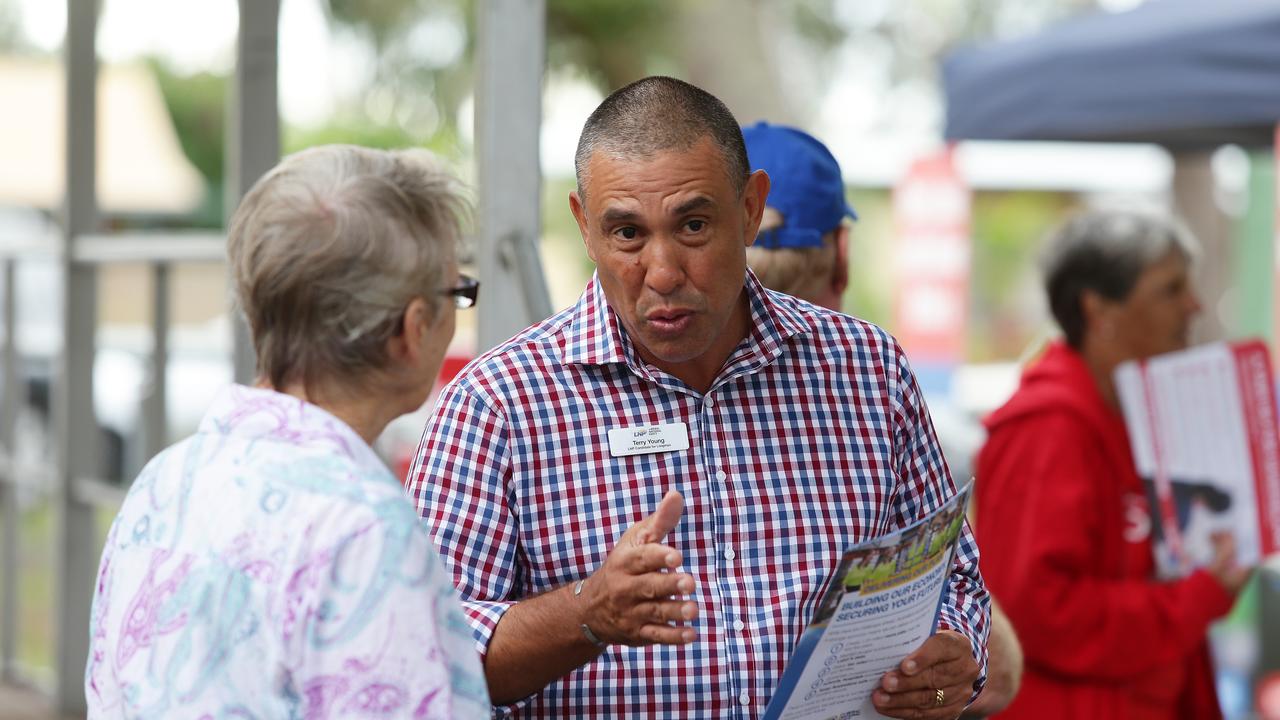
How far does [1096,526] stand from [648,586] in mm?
1903

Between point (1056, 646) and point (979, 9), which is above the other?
point (979, 9)

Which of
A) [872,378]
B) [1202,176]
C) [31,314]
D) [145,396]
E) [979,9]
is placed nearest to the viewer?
[872,378]

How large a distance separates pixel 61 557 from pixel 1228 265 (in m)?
13.7

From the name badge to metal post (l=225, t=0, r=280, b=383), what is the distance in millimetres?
2046

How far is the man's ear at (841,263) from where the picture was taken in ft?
8.75

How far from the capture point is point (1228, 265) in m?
16.4

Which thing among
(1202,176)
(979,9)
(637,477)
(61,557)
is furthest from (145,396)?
(979,9)

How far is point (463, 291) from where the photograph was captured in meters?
1.70

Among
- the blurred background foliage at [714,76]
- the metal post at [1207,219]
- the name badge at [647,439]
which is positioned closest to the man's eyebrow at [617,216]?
the name badge at [647,439]

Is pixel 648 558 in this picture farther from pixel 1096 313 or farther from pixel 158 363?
pixel 158 363

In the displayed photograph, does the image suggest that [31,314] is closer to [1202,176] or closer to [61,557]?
[61,557]

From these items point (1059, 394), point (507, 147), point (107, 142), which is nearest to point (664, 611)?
point (507, 147)

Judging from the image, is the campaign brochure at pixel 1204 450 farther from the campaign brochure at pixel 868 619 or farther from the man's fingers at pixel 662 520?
the man's fingers at pixel 662 520

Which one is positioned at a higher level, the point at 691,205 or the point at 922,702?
the point at 691,205
